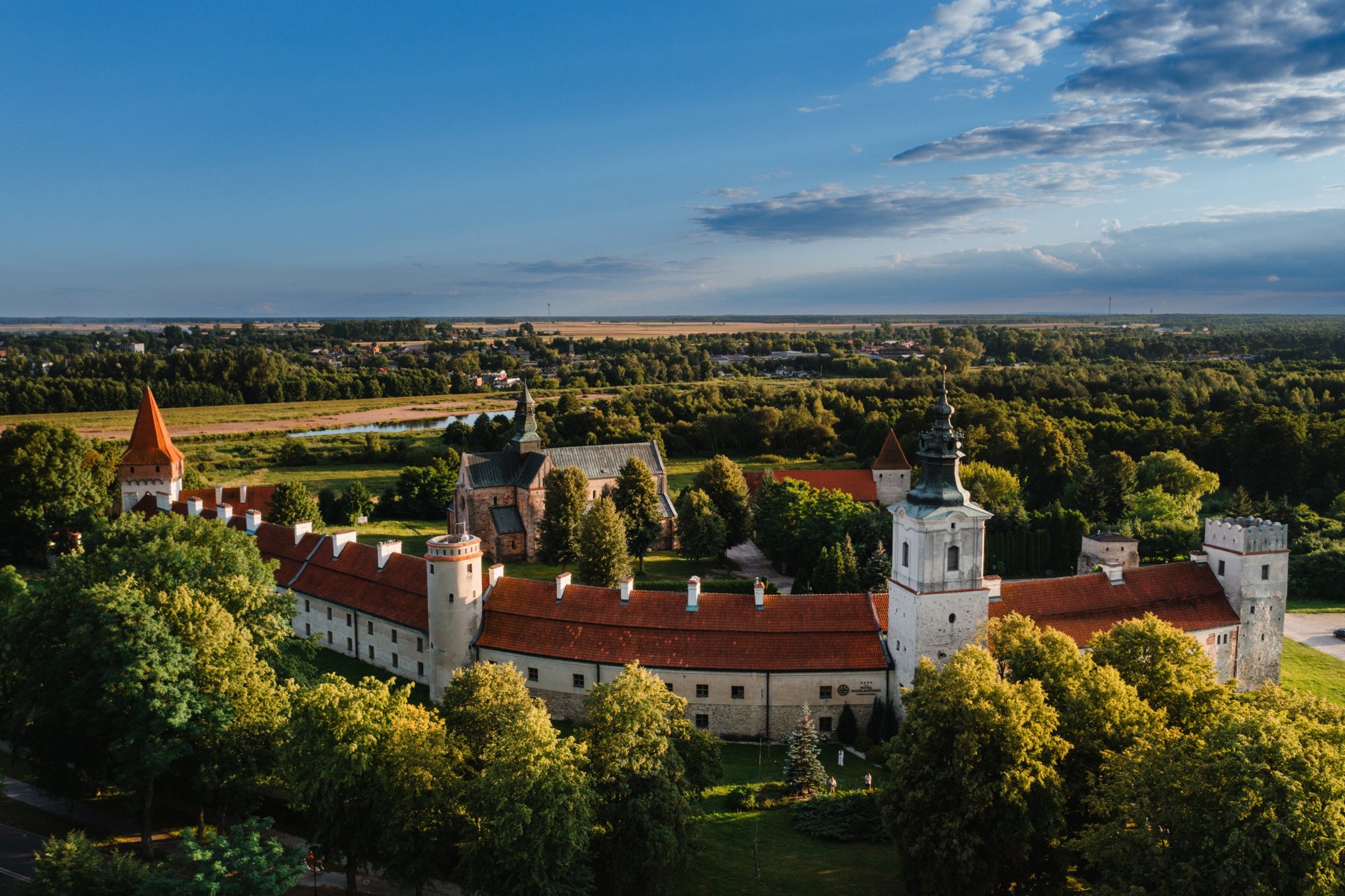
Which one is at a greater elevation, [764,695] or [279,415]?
[279,415]

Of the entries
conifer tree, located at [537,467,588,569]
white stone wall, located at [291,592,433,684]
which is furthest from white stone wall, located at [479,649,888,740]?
conifer tree, located at [537,467,588,569]

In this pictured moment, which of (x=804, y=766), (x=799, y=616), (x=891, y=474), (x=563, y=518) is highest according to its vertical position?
(x=891, y=474)

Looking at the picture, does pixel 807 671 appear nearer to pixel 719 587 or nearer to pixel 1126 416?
pixel 719 587

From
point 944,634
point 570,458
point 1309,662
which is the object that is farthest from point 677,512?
point 1309,662

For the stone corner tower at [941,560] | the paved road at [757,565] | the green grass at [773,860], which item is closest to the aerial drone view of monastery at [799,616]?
the stone corner tower at [941,560]

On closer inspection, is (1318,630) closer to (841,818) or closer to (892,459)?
(892,459)

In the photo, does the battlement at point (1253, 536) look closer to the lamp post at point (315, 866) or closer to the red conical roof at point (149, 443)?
the lamp post at point (315, 866)

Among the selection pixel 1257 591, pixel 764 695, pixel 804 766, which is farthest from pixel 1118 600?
pixel 804 766
